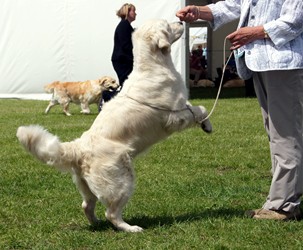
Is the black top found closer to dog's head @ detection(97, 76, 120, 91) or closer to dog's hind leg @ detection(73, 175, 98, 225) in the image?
dog's head @ detection(97, 76, 120, 91)

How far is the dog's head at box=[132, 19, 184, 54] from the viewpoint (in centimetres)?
401

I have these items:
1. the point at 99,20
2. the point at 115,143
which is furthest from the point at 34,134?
the point at 99,20

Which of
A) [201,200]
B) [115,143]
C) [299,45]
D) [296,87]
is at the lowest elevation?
[201,200]

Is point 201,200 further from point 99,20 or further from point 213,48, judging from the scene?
point 213,48

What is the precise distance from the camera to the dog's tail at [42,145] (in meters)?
3.63

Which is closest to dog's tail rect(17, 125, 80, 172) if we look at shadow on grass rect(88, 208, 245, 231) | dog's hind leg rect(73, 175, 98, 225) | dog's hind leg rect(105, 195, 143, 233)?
dog's hind leg rect(73, 175, 98, 225)

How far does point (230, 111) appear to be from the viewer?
38.8 feet

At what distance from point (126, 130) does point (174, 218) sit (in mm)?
762

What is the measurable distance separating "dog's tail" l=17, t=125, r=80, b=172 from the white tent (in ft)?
40.4

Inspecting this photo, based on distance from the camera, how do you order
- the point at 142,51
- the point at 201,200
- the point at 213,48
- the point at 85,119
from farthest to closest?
1. the point at 213,48
2. the point at 85,119
3. the point at 201,200
4. the point at 142,51

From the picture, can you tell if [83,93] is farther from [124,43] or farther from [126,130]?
[126,130]

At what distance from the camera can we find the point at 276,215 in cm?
394

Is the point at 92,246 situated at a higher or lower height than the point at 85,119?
higher

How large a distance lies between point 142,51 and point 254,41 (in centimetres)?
79
